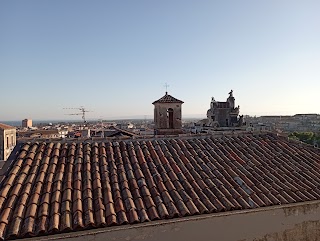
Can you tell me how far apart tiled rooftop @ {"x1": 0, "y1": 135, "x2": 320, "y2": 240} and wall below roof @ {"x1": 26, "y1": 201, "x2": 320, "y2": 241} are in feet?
0.49

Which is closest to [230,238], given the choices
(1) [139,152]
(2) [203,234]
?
(2) [203,234]

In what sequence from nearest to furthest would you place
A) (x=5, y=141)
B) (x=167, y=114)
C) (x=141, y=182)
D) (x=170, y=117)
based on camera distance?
1. (x=141, y=182)
2. (x=167, y=114)
3. (x=170, y=117)
4. (x=5, y=141)

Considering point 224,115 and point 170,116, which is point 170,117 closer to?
point 170,116

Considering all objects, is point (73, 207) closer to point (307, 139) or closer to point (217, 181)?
point (217, 181)

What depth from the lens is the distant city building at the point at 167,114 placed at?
2155 cm

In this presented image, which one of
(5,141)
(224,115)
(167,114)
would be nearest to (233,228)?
(167,114)

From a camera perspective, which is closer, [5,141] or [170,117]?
[170,117]

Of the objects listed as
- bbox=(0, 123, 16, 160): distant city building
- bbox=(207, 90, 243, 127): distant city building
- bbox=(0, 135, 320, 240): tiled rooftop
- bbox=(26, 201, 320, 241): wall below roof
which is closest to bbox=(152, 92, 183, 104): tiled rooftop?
bbox=(0, 135, 320, 240): tiled rooftop

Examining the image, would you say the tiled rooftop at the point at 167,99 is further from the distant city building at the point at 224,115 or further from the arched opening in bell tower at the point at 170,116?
the distant city building at the point at 224,115

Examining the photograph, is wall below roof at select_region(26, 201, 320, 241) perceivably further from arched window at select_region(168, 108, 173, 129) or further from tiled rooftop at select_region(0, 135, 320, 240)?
arched window at select_region(168, 108, 173, 129)

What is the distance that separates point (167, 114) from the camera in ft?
71.3

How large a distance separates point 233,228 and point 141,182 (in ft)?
7.47

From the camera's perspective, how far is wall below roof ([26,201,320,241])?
17.6ft

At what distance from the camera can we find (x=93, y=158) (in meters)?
7.61
